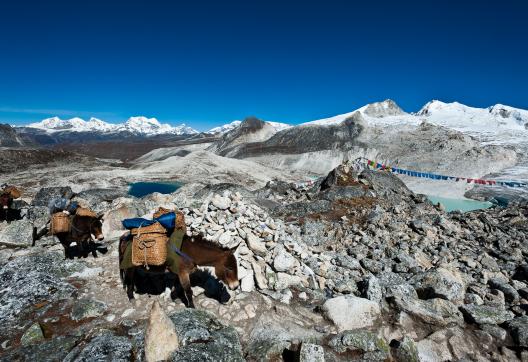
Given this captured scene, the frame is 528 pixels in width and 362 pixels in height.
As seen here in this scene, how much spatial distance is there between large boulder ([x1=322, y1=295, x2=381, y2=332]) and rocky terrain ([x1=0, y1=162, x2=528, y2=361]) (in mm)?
17

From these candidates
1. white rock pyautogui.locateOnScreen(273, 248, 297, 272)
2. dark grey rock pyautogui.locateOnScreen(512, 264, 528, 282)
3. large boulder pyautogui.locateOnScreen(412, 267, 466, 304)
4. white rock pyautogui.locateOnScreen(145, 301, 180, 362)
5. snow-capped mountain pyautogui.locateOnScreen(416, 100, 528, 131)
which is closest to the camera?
white rock pyautogui.locateOnScreen(145, 301, 180, 362)

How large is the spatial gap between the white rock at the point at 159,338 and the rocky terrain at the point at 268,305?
1cm

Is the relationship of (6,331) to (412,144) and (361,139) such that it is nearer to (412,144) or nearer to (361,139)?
(412,144)

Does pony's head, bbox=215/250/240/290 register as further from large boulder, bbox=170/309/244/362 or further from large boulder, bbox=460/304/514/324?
large boulder, bbox=460/304/514/324

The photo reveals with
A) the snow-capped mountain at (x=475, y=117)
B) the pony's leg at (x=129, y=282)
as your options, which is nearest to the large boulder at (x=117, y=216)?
the pony's leg at (x=129, y=282)

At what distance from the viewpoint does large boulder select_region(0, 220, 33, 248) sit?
7914mm

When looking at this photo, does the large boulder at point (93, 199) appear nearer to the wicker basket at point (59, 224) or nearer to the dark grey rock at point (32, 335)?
the wicker basket at point (59, 224)

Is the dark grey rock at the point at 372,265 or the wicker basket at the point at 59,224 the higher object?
the wicker basket at the point at 59,224

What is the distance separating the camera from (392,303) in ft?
17.9

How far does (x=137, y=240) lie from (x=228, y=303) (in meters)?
1.78

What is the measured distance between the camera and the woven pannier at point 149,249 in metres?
4.71

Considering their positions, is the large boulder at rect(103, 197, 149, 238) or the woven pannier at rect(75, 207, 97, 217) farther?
the large boulder at rect(103, 197, 149, 238)

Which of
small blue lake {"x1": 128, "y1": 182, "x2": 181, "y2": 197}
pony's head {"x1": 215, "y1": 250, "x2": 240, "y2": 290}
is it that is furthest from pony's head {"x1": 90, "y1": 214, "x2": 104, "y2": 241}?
small blue lake {"x1": 128, "y1": 182, "x2": 181, "y2": 197}

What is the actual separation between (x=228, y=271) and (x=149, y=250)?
4.13ft
